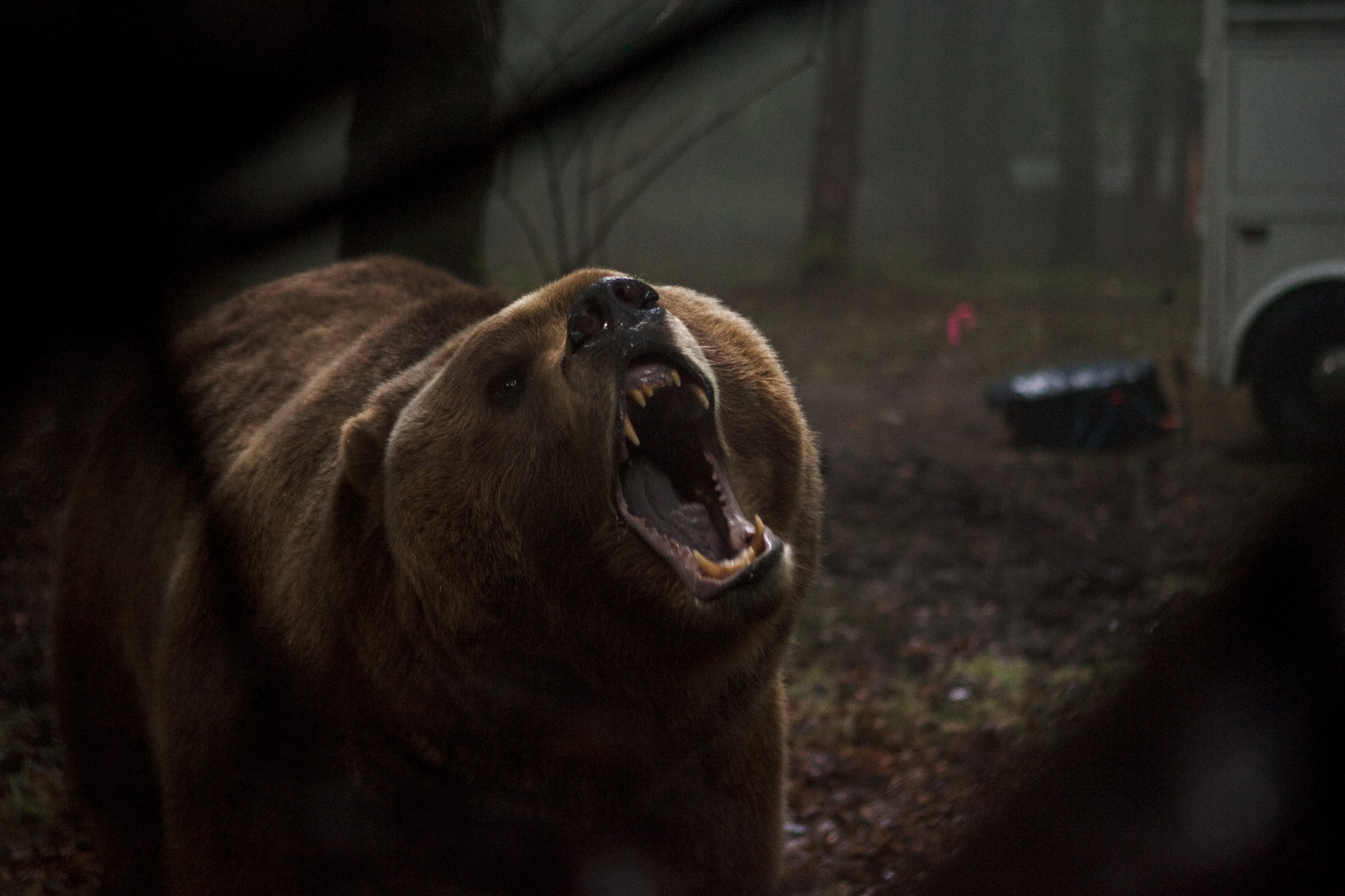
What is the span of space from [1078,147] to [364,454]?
27.0 metres

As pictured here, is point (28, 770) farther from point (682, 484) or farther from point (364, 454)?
point (682, 484)

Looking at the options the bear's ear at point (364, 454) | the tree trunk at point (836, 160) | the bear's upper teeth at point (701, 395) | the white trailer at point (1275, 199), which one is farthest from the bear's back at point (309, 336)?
the tree trunk at point (836, 160)

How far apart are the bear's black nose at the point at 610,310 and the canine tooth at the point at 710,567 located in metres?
0.52

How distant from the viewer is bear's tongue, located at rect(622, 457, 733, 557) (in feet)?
9.39

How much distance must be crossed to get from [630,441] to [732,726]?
80cm

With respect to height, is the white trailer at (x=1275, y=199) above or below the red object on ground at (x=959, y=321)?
above

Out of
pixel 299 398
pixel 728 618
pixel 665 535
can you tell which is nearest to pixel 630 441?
pixel 665 535

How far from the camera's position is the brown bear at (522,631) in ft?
9.29

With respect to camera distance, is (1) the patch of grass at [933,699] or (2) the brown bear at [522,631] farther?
(1) the patch of grass at [933,699]

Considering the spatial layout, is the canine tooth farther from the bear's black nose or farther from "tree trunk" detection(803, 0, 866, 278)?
"tree trunk" detection(803, 0, 866, 278)

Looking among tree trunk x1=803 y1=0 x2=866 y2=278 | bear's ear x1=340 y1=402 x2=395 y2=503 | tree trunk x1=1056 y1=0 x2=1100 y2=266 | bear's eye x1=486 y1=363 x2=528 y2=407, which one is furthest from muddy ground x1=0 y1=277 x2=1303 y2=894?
tree trunk x1=1056 y1=0 x2=1100 y2=266

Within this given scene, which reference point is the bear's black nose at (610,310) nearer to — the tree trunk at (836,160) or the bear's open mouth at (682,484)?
the bear's open mouth at (682,484)

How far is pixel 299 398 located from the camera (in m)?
3.74

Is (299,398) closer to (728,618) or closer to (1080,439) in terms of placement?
(728,618)
